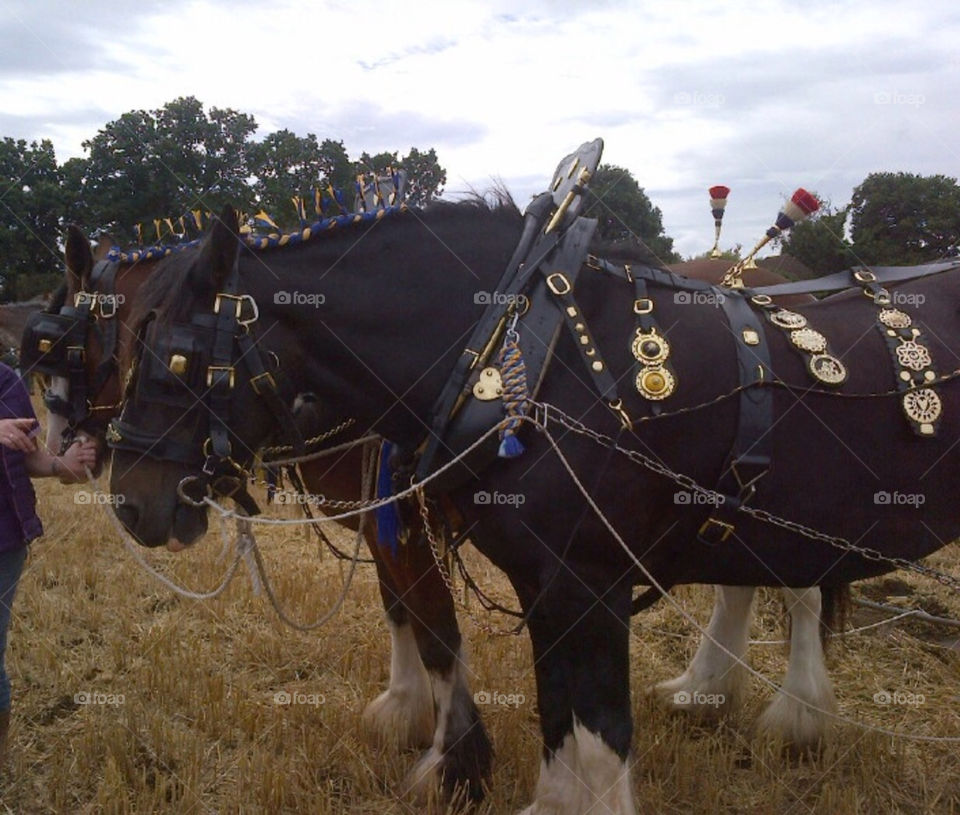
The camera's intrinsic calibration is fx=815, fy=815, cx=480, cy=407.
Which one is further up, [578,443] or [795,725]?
[578,443]

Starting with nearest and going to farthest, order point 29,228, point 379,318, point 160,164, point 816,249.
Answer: point 379,318
point 816,249
point 160,164
point 29,228

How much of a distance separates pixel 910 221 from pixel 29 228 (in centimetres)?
1425

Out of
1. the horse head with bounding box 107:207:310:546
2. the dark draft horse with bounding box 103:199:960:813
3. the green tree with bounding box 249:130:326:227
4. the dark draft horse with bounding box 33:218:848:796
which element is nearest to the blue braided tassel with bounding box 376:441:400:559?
the dark draft horse with bounding box 33:218:848:796

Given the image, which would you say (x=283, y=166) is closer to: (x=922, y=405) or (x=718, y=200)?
(x=718, y=200)

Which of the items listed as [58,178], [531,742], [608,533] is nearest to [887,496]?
[608,533]

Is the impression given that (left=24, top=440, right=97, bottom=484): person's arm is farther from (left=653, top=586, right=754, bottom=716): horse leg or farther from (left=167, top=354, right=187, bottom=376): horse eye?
(left=653, top=586, right=754, bottom=716): horse leg

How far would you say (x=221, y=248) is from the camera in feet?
7.67

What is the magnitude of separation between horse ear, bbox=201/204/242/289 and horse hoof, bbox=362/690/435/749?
7.44 ft

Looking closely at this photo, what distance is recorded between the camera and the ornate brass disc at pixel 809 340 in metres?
2.61

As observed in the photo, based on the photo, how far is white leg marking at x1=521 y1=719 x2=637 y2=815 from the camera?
2508mm

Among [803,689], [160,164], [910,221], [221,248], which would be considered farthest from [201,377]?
[160,164]

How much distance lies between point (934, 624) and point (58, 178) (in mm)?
16687

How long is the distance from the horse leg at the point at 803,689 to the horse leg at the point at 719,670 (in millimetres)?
206

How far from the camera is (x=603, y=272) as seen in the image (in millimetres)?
2623
